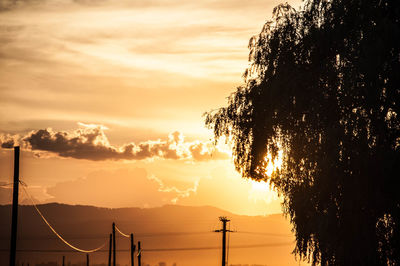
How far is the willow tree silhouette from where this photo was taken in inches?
781

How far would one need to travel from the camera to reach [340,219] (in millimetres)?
20375

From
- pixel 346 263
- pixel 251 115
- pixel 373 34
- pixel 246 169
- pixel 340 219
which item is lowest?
pixel 346 263

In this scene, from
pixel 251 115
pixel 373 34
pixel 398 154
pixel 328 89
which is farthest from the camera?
pixel 251 115

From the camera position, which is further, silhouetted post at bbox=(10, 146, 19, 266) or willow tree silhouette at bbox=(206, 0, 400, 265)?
silhouetted post at bbox=(10, 146, 19, 266)

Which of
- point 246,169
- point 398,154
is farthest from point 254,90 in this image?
point 398,154

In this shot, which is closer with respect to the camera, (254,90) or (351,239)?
(351,239)

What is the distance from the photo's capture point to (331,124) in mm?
20953

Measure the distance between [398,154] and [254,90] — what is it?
6868 millimetres

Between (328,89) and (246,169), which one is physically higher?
(328,89)

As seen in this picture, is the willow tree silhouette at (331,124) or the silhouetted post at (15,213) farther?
the silhouetted post at (15,213)

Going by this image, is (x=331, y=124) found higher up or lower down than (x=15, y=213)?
higher up

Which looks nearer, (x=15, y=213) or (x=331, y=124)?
(x=331, y=124)

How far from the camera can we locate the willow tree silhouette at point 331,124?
19.8m

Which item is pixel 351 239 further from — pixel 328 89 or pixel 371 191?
pixel 328 89
